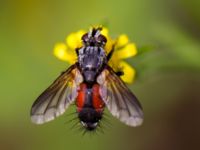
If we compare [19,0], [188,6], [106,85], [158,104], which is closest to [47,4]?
Result: [19,0]

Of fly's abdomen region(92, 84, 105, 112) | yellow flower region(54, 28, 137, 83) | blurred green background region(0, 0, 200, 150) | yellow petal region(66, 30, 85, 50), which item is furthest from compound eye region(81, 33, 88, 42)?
blurred green background region(0, 0, 200, 150)

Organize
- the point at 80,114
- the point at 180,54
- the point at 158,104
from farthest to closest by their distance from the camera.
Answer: the point at 158,104
the point at 180,54
the point at 80,114

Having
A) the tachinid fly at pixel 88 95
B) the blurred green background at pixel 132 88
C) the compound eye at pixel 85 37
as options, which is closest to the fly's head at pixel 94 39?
the compound eye at pixel 85 37

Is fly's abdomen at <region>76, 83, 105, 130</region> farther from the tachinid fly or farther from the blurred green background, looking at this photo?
the blurred green background

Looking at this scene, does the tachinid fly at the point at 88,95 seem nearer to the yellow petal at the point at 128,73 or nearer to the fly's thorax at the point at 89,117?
the fly's thorax at the point at 89,117

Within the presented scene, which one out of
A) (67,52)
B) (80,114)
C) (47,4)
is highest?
(47,4)

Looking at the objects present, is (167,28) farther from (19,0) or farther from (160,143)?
(19,0)

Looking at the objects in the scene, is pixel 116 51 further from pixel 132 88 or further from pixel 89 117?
pixel 132 88
